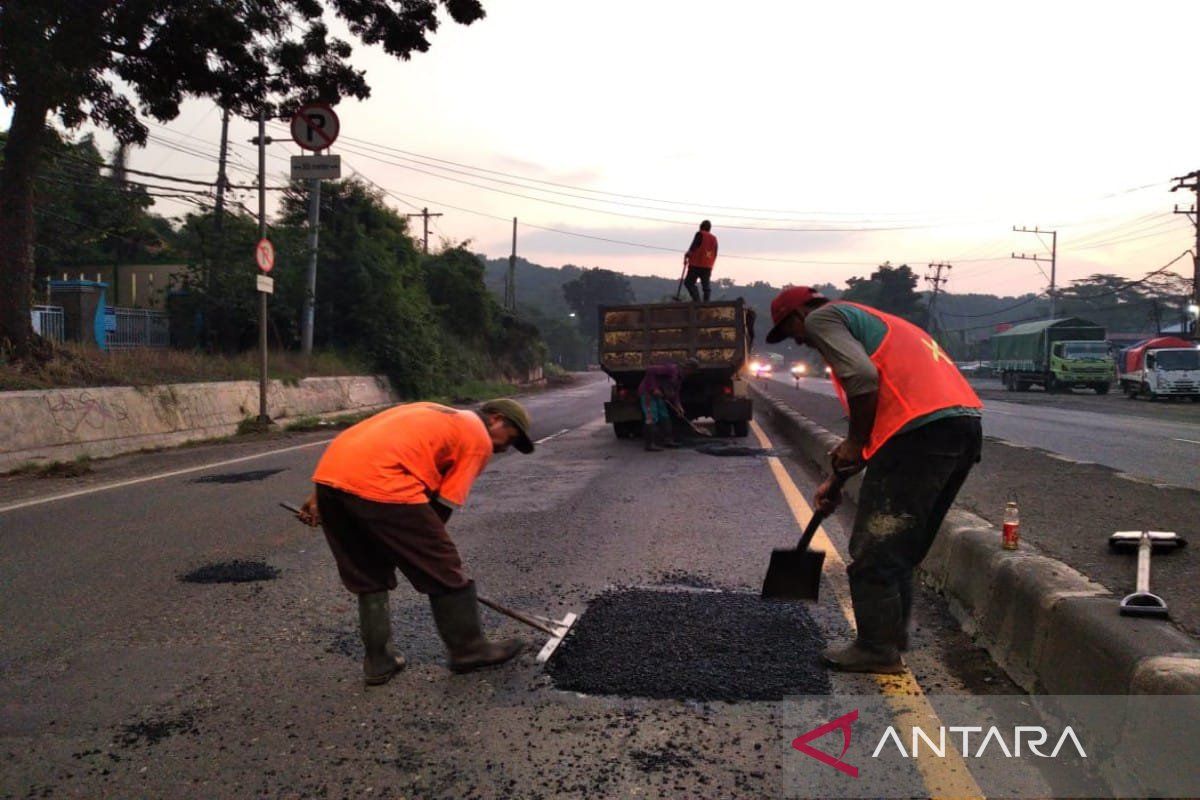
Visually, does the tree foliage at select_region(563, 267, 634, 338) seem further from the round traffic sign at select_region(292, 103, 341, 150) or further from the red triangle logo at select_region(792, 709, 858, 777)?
the red triangle logo at select_region(792, 709, 858, 777)

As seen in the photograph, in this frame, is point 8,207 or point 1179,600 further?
point 8,207

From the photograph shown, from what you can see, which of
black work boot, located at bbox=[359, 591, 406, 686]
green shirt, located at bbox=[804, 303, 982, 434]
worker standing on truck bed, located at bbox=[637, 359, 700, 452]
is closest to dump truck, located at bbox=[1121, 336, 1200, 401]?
worker standing on truck bed, located at bbox=[637, 359, 700, 452]

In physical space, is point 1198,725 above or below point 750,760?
above

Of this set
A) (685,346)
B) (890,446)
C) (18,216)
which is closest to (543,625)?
(890,446)

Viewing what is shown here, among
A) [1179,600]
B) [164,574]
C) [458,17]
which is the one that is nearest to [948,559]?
[1179,600]

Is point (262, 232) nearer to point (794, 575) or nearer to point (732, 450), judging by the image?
point (732, 450)

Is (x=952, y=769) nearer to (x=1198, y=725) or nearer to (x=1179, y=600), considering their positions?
(x=1198, y=725)

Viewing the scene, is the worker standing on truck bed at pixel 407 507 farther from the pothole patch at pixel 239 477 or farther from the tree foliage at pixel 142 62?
the tree foliage at pixel 142 62

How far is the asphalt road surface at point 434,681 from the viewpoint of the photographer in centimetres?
259

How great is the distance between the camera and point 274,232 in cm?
2397

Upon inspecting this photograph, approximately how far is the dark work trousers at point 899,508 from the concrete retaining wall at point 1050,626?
52 centimetres

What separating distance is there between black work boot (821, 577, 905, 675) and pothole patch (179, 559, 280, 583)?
11.4ft

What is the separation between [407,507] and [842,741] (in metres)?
1.86

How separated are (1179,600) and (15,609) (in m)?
5.79
